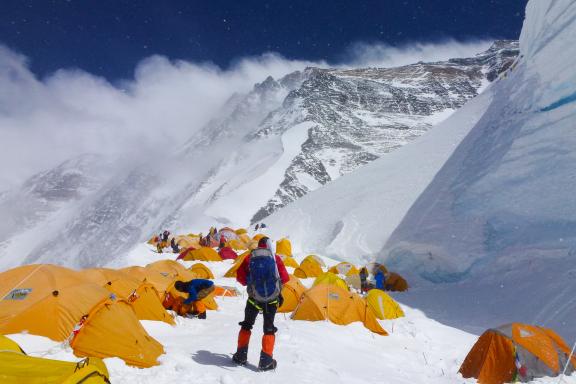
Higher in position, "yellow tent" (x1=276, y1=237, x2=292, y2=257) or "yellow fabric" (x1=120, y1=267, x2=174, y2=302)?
"yellow fabric" (x1=120, y1=267, x2=174, y2=302)

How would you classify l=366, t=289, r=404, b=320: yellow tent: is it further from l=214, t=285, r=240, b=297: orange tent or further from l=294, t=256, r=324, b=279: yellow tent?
l=294, t=256, r=324, b=279: yellow tent

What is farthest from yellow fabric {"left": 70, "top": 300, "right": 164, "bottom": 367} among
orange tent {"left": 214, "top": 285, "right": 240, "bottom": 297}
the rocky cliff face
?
the rocky cliff face

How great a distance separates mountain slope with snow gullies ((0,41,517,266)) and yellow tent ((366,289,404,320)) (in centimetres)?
4562

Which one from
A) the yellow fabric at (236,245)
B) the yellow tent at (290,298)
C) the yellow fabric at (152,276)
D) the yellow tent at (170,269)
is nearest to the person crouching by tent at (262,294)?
the yellow tent at (290,298)

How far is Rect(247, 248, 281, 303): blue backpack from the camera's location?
5453 mm

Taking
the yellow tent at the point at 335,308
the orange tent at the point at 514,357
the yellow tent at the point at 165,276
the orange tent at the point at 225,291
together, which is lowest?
the orange tent at the point at 514,357

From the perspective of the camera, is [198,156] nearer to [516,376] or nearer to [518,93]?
[518,93]

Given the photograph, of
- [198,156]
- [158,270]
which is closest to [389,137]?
[198,156]

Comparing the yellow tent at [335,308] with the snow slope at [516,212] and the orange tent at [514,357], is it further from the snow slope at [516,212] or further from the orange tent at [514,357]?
the snow slope at [516,212]

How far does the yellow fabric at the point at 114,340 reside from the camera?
5.31m

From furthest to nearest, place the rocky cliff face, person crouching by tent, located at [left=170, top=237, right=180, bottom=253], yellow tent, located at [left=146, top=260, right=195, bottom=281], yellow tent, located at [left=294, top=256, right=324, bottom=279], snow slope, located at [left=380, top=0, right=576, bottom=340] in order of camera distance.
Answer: the rocky cliff face
person crouching by tent, located at [left=170, top=237, right=180, bottom=253]
yellow tent, located at [left=294, top=256, right=324, bottom=279]
yellow tent, located at [left=146, top=260, right=195, bottom=281]
snow slope, located at [left=380, top=0, right=576, bottom=340]

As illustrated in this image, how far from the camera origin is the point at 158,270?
1341cm

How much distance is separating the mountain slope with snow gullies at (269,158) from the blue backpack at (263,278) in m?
51.0

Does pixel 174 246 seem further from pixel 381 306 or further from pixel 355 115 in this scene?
pixel 355 115
